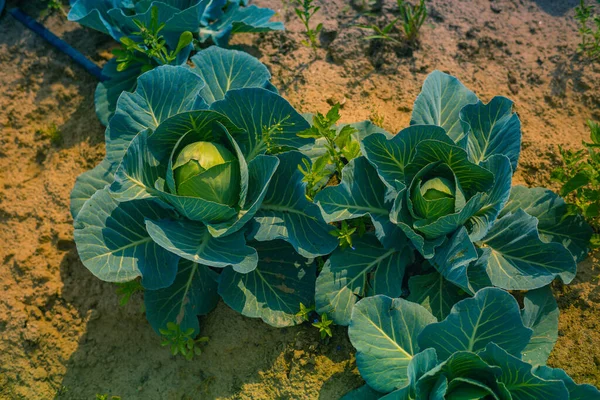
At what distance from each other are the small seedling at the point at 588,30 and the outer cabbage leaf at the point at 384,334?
236cm

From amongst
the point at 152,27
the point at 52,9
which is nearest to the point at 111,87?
the point at 152,27

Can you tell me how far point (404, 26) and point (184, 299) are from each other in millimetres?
2477

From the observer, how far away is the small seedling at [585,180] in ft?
10.9

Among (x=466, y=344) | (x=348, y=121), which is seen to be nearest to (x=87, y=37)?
(x=348, y=121)

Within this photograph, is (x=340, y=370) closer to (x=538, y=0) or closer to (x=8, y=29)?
(x=538, y=0)

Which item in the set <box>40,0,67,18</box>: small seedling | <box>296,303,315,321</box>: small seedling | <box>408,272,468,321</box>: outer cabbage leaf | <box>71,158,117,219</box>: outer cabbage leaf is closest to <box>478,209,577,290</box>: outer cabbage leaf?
<box>408,272,468,321</box>: outer cabbage leaf

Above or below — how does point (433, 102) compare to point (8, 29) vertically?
above

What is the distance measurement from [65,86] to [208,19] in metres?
1.23

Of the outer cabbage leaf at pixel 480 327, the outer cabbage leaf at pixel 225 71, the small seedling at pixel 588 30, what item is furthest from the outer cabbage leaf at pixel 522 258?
the outer cabbage leaf at pixel 225 71

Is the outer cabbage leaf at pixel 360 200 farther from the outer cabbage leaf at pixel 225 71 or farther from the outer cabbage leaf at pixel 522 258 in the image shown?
the outer cabbage leaf at pixel 225 71

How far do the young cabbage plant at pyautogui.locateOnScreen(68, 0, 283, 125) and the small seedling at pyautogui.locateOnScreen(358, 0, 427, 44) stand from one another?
75 cm

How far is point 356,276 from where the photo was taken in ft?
11.1

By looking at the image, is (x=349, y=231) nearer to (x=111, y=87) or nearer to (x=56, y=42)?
(x=111, y=87)

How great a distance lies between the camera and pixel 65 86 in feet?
14.8
